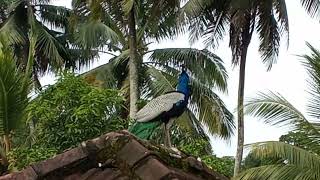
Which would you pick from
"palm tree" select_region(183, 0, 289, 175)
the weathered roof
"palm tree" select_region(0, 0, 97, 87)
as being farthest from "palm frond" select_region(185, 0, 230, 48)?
the weathered roof

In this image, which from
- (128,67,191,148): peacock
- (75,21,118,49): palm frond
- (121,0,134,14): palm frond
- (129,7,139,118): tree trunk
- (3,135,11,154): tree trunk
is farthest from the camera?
(75,21,118,49): palm frond

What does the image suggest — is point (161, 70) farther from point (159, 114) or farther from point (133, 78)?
point (159, 114)

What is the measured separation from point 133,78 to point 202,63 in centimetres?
264

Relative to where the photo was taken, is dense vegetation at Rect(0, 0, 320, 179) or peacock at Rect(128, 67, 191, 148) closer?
peacock at Rect(128, 67, 191, 148)

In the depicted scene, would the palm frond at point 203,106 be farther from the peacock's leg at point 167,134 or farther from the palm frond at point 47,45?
the peacock's leg at point 167,134

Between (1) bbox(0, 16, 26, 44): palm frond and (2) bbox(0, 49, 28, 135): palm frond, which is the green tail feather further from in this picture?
(1) bbox(0, 16, 26, 44): palm frond

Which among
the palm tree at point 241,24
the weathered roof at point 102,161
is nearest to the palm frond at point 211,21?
the palm tree at point 241,24

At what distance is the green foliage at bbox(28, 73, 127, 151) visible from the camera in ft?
→ 41.0

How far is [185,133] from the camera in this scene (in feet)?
57.8

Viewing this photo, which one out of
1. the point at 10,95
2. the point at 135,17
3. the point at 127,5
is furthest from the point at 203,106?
the point at 10,95

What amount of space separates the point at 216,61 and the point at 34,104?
815cm

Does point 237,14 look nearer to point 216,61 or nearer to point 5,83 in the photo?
point 216,61

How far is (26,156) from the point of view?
1193cm

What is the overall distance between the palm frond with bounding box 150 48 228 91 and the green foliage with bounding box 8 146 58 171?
8.64 metres
